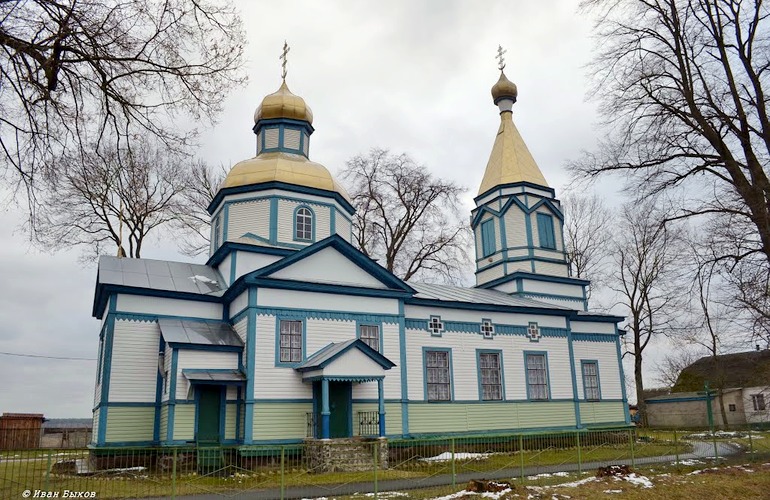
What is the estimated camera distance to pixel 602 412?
23375 mm

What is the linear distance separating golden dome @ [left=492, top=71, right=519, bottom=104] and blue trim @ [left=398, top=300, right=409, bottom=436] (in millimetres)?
14243

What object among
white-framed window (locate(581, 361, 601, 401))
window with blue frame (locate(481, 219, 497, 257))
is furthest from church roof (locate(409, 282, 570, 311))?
white-framed window (locate(581, 361, 601, 401))

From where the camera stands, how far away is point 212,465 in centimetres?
1516

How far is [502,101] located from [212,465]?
21018 millimetres

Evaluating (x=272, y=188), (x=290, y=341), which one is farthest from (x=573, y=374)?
(x=272, y=188)

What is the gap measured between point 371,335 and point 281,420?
3672 millimetres

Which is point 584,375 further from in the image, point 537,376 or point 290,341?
point 290,341

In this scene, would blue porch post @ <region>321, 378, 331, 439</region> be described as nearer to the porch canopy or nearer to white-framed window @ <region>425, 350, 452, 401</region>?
the porch canopy

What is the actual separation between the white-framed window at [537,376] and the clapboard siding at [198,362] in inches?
423

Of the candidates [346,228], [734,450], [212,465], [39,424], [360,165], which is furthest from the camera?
[360,165]

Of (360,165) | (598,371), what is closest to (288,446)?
(598,371)

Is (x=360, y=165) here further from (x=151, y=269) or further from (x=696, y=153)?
(x=696, y=153)

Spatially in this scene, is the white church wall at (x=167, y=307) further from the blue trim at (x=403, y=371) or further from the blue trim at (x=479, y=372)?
the blue trim at (x=479, y=372)

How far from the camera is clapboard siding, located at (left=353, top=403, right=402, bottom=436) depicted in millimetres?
17344
